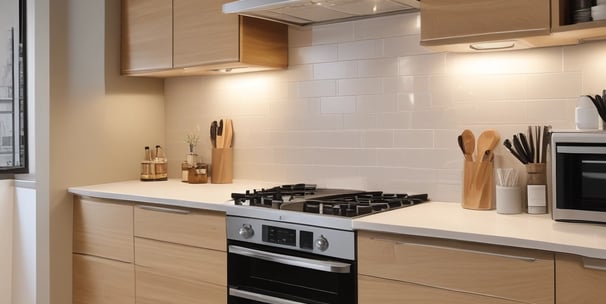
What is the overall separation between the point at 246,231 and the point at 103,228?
3.47ft

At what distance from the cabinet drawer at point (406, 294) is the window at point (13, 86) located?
2642 mm

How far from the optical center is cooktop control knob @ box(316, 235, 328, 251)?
2236 mm

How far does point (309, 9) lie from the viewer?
272cm

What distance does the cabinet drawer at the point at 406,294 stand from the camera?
1.92 meters

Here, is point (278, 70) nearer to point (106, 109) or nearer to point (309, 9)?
point (309, 9)

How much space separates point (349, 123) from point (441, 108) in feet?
1.61

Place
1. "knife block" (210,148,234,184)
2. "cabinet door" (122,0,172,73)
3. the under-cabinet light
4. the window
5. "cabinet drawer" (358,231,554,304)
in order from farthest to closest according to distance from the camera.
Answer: the window
"knife block" (210,148,234,184)
"cabinet door" (122,0,172,73)
the under-cabinet light
"cabinet drawer" (358,231,554,304)

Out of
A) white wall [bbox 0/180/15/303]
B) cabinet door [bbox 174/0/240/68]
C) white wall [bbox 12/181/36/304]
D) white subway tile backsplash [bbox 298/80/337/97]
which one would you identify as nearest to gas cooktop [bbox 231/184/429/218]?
Answer: white subway tile backsplash [bbox 298/80/337/97]

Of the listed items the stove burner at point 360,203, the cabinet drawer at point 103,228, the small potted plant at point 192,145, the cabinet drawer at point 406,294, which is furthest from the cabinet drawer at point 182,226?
the cabinet drawer at point 406,294

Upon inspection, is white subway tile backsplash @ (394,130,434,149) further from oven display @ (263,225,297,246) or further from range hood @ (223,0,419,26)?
oven display @ (263,225,297,246)

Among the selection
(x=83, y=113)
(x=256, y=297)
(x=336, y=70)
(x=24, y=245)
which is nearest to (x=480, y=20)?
(x=336, y=70)

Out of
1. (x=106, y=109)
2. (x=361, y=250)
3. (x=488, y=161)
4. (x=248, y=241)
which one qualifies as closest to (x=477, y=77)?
(x=488, y=161)

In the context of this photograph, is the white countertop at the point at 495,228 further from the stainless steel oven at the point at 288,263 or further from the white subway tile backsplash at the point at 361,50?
the white subway tile backsplash at the point at 361,50

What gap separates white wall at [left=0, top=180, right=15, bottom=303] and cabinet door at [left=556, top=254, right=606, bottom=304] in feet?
10.7
